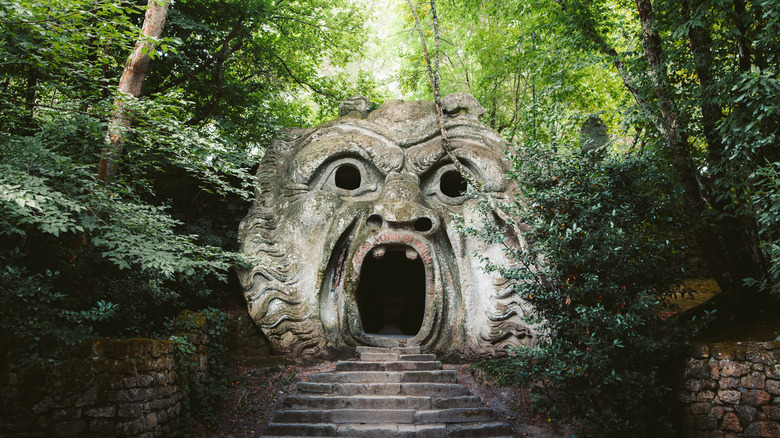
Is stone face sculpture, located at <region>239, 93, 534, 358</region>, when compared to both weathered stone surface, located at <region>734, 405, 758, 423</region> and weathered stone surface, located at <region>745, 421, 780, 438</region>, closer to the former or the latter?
weathered stone surface, located at <region>734, 405, 758, 423</region>

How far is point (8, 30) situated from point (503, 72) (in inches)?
372

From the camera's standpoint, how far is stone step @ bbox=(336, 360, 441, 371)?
6027 mm

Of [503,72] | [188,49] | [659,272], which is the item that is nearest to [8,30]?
[188,49]

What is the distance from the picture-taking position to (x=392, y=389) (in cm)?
557

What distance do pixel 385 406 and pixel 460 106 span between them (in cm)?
518

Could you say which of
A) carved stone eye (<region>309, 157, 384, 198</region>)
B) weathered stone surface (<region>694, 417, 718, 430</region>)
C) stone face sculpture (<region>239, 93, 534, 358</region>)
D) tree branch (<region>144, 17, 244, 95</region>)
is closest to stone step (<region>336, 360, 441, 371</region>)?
stone face sculpture (<region>239, 93, 534, 358</region>)

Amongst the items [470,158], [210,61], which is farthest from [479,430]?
[210,61]

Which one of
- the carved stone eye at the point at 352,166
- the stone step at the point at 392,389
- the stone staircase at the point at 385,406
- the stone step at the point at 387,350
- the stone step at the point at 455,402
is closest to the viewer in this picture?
the stone staircase at the point at 385,406

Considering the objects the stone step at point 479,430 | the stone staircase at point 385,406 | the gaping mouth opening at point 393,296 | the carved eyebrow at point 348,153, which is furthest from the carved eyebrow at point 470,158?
the stone step at point 479,430

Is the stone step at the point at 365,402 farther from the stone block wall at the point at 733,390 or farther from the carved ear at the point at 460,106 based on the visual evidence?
the carved ear at the point at 460,106

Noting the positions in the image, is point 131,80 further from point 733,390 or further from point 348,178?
point 733,390

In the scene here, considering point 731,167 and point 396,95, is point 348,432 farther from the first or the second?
point 396,95

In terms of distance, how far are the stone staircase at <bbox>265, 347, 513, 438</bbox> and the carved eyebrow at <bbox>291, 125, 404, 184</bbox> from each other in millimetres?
3132

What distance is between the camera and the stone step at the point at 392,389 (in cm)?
557
